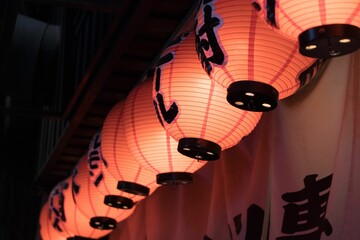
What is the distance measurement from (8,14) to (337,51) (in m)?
3.70

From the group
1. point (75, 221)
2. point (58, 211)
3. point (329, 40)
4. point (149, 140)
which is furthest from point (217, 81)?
point (58, 211)

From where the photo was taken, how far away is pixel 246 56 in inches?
125

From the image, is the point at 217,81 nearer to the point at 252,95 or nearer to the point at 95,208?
the point at 252,95

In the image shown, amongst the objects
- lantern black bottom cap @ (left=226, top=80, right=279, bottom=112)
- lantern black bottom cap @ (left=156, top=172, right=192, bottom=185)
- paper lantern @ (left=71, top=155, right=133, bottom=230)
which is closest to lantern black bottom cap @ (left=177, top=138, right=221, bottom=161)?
lantern black bottom cap @ (left=226, top=80, right=279, bottom=112)

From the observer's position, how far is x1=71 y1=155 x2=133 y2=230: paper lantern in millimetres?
6559

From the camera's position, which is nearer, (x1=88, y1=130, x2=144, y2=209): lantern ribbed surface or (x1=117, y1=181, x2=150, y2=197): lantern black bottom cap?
(x1=117, y1=181, x2=150, y2=197): lantern black bottom cap

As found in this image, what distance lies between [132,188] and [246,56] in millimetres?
2289

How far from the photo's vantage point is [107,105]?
784cm

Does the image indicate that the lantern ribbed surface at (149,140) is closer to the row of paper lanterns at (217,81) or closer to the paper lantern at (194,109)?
the row of paper lanterns at (217,81)

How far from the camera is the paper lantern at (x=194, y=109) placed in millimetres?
3775

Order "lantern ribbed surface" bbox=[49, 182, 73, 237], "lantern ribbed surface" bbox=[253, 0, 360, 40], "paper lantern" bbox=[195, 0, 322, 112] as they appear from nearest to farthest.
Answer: "lantern ribbed surface" bbox=[253, 0, 360, 40]
"paper lantern" bbox=[195, 0, 322, 112]
"lantern ribbed surface" bbox=[49, 182, 73, 237]

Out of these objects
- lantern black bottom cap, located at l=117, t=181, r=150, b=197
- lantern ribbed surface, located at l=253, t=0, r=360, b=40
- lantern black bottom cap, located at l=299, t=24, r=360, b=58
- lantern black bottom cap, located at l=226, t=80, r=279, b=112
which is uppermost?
lantern ribbed surface, located at l=253, t=0, r=360, b=40

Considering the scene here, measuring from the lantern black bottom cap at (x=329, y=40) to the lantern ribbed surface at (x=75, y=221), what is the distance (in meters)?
5.07

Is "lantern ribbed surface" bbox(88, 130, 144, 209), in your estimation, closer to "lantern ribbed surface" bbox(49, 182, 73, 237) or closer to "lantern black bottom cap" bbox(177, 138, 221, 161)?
"lantern black bottom cap" bbox(177, 138, 221, 161)
